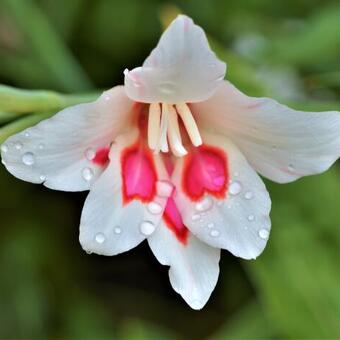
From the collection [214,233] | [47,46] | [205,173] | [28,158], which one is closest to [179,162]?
[205,173]

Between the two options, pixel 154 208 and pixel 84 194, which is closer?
pixel 154 208

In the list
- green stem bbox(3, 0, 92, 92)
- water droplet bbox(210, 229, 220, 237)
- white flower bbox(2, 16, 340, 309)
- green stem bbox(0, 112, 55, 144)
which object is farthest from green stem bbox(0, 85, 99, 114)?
green stem bbox(3, 0, 92, 92)

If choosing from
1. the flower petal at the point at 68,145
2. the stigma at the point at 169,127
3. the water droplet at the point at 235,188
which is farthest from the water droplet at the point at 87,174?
the water droplet at the point at 235,188

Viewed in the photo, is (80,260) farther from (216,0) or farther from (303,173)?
(303,173)

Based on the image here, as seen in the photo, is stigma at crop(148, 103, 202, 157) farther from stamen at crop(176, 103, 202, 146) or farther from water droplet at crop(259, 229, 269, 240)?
water droplet at crop(259, 229, 269, 240)

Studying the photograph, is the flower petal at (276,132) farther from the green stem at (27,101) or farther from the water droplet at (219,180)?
the green stem at (27,101)

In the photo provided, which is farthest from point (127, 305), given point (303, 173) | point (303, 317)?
point (303, 173)

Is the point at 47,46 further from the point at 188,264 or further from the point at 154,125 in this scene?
the point at 188,264
